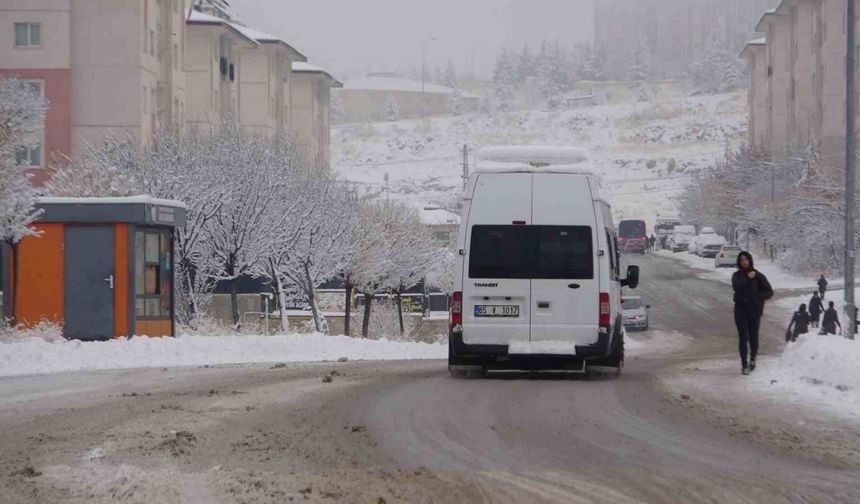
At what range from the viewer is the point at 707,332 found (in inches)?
2329

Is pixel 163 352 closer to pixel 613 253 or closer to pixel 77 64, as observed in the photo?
pixel 613 253

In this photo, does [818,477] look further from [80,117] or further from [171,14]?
[171,14]

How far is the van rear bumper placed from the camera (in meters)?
19.4

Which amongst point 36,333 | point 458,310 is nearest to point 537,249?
point 458,310

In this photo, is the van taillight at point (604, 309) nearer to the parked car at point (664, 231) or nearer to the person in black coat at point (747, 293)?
the person in black coat at point (747, 293)

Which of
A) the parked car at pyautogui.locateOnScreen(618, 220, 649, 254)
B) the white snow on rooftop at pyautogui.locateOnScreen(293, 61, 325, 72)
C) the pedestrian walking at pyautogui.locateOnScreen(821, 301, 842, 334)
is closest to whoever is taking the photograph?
the pedestrian walking at pyautogui.locateOnScreen(821, 301, 842, 334)

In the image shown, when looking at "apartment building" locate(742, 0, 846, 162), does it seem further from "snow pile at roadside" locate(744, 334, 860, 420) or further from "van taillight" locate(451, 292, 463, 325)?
"van taillight" locate(451, 292, 463, 325)

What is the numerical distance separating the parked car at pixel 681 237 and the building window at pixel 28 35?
55870 millimetres

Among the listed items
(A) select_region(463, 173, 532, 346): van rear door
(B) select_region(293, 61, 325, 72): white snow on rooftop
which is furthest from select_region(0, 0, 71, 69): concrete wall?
(A) select_region(463, 173, 532, 346): van rear door

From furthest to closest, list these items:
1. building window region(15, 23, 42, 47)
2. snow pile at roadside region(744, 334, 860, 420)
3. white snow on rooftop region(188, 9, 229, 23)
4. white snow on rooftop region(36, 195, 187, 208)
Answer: white snow on rooftop region(188, 9, 229, 23) → building window region(15, 23, 42, 47) → white snow on rooftop region(36, 195, 187, 208) → snow pile at roadside region(744, 334, 860, 420)

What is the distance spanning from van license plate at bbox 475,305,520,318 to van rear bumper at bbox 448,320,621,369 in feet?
1.29

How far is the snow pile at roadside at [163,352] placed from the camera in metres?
22.9

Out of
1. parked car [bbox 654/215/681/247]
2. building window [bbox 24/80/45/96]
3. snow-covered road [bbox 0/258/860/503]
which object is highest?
building window [bbox 24/80/45/96]

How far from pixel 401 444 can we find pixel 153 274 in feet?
57.8
